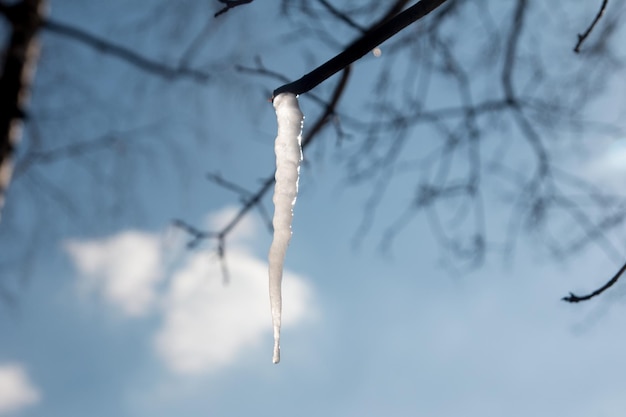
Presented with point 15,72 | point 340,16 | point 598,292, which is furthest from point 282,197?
point 15,72

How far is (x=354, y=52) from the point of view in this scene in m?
0.72

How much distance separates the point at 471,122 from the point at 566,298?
1886 mm

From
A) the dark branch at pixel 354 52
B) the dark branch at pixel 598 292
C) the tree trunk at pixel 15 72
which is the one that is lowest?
the dark branch at pixel 598 292

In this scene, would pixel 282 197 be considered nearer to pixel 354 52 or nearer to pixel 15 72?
pixel 354 52

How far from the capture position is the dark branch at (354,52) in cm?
71

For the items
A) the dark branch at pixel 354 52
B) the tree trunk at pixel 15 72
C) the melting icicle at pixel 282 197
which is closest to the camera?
the dark branch at pixel 354 52

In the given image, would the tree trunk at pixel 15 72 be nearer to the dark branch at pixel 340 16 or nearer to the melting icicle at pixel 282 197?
the dark branch at pixel 340 16

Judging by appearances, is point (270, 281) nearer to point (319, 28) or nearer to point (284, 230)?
point (284, 230)

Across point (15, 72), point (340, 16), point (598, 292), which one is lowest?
point (598, 292)

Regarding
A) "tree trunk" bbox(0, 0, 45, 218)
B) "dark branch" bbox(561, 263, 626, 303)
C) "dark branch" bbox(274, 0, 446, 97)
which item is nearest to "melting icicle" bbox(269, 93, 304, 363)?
"dark branch" bbox(274, 0, 446, 97)

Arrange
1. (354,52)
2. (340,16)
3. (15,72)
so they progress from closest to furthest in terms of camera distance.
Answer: (354,52), (340,16), (15,72)

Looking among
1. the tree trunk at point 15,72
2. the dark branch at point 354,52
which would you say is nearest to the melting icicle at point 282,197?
the dark branch at point 354,52

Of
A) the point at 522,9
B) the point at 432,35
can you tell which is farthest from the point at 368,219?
the point at 522,9

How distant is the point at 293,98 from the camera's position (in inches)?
29.4
